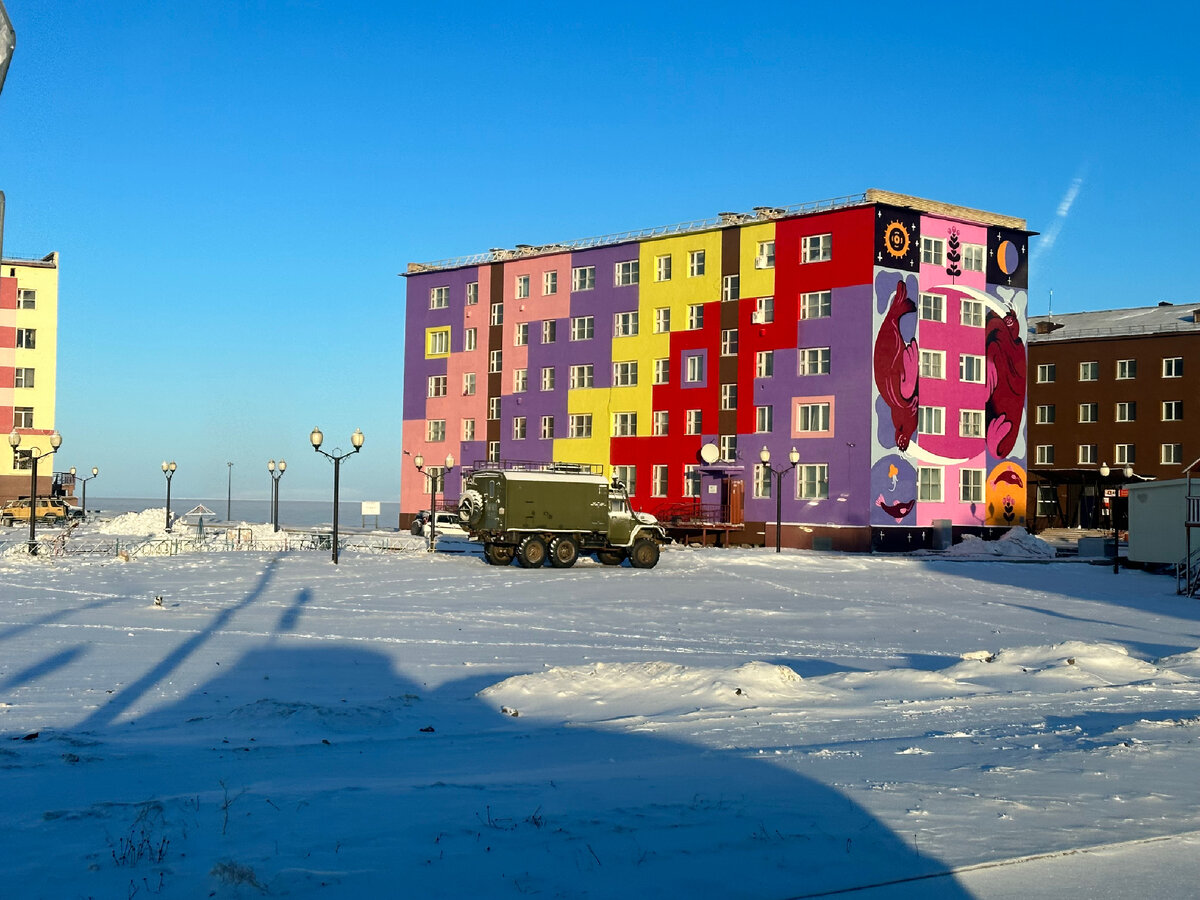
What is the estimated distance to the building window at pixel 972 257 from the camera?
60375mm

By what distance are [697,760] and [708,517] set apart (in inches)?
2059

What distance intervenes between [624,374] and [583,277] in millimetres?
6642

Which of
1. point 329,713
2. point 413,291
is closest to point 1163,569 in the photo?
point 329,713

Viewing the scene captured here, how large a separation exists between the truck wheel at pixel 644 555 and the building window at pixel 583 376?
30161mm

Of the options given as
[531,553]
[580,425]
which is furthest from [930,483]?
[531,553]

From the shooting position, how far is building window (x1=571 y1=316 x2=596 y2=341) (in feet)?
226

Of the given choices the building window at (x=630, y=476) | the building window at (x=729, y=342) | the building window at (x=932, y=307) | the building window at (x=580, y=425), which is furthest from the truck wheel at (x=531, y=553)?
the building window at (x=580, y=425)

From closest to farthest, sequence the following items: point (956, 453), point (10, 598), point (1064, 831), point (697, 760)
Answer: point (1064, 831)
point (697, 760)
point (10, 598)
point (956, 453)

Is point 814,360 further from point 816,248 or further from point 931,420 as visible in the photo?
point 931,420

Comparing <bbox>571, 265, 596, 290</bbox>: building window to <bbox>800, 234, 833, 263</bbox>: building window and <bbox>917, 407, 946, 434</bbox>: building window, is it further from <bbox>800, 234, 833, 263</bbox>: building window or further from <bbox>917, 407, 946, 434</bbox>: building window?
<bbox>917, 407, 946, 434</bbox>: building window

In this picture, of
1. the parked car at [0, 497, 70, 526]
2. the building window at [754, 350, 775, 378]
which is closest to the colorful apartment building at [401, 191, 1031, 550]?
the building window at [754, 350, 775, 378]

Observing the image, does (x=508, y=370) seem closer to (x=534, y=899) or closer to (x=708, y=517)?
(x=708, y=517)

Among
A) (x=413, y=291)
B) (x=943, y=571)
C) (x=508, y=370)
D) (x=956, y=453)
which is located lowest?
(x=943, y=571)

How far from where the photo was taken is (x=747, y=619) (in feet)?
80.8
